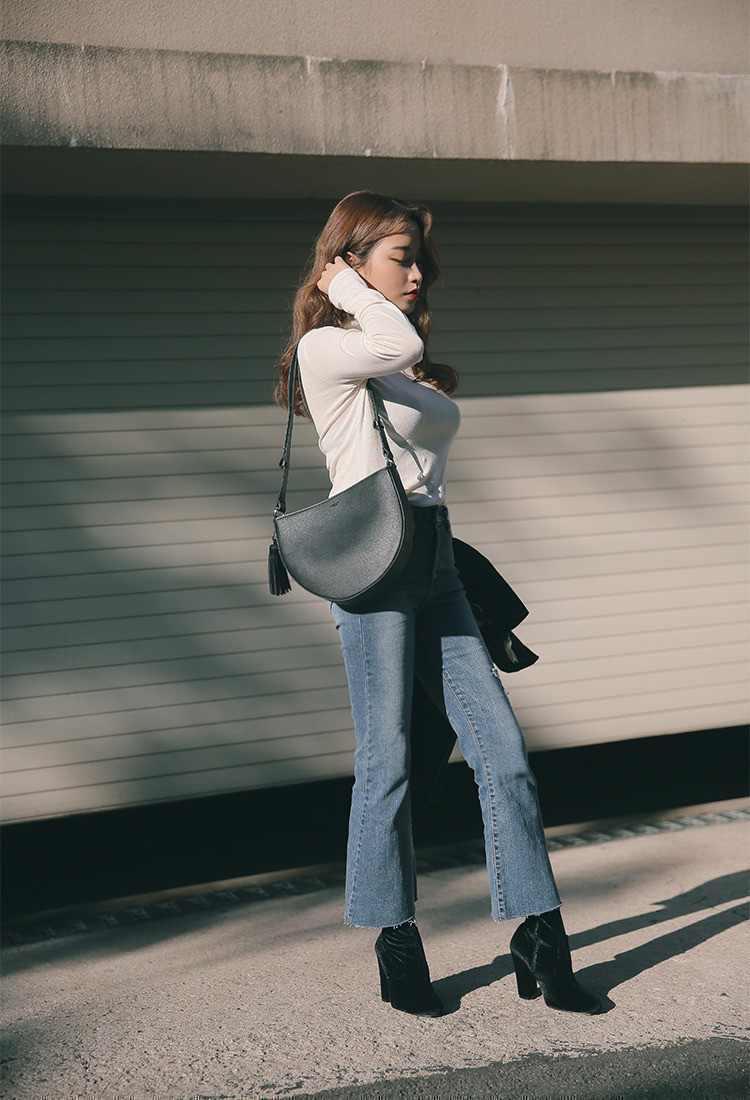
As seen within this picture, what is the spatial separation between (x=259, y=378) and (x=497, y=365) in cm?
110

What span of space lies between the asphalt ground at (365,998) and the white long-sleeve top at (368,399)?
50.0 inches

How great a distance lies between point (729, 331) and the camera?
5043mm

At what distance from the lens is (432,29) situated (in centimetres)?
397

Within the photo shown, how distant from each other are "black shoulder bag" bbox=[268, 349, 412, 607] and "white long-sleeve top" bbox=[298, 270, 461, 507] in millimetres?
48

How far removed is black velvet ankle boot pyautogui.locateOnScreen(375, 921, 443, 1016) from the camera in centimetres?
248

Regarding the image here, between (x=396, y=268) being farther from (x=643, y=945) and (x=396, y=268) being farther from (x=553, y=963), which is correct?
(x=643, y=945)

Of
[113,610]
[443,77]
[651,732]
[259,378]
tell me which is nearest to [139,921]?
[113,610]

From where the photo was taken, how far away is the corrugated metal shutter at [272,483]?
4.18m

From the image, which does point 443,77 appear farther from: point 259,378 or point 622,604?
point 622,604

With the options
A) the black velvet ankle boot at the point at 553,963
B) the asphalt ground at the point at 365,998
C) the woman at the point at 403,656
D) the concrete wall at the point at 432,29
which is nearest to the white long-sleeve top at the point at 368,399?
the woman at the point at 403,656

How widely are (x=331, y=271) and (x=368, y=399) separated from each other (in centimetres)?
35

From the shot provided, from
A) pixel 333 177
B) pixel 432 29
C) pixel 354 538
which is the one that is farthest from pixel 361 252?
pixel 432 29

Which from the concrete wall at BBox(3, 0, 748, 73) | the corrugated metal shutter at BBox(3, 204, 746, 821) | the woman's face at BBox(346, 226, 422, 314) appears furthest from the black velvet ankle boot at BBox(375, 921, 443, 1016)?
the concrete wall at BBox(3, 0, 748, 73)

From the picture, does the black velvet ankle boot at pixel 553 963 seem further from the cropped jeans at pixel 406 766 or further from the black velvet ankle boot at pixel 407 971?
the black velvet ankle boot at pixel 407 971
